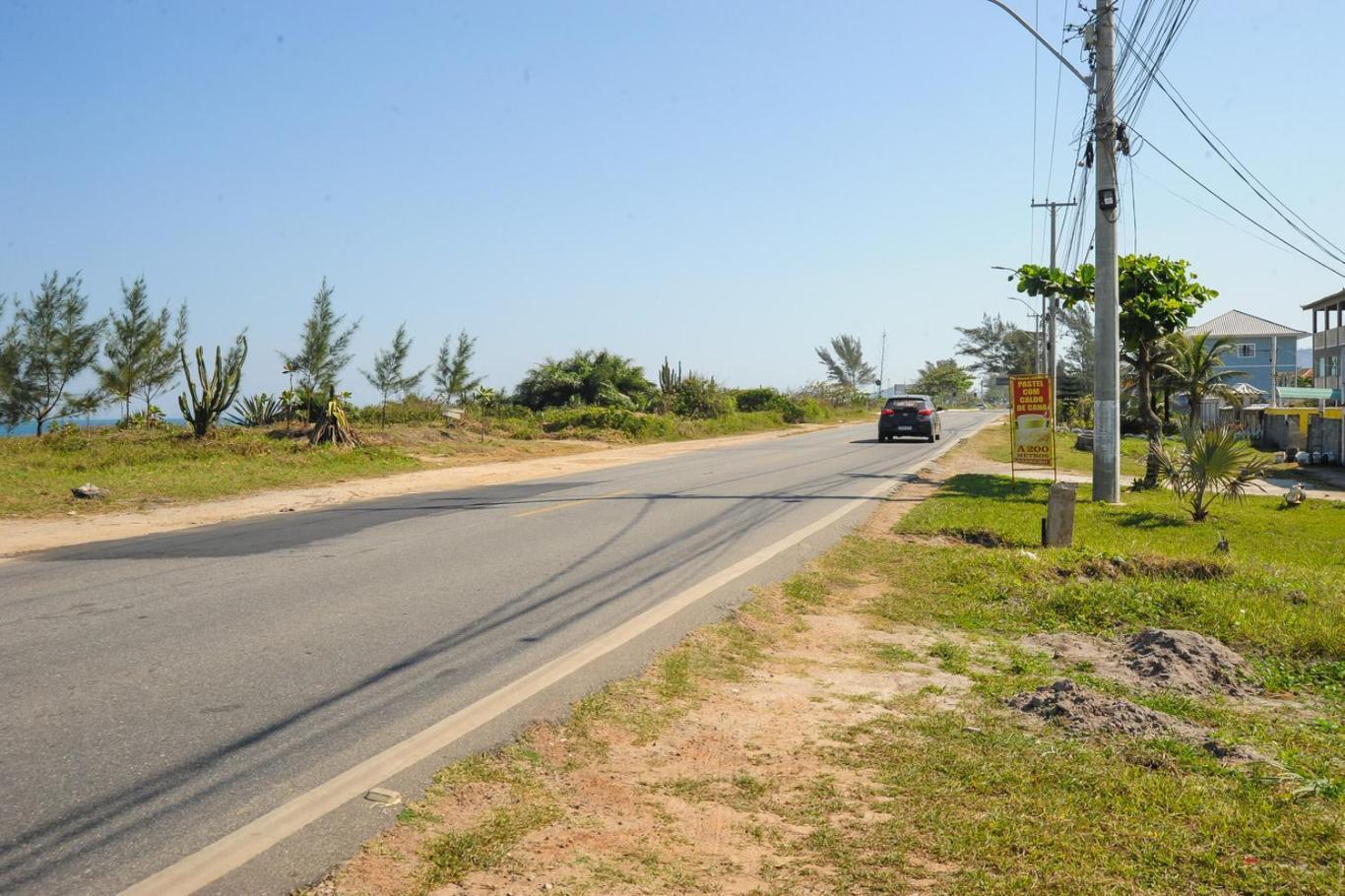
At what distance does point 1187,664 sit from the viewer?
6.54m

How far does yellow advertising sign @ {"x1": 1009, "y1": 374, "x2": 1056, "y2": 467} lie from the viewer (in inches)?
728

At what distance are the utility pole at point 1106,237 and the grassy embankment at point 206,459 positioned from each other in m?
14.1

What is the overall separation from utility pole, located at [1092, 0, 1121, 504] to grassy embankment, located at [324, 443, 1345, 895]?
7.87 meters

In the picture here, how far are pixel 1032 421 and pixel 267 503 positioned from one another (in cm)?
1352

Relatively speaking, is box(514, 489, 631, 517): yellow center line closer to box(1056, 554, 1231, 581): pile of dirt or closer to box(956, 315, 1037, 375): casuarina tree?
box(1056, 554, 1231, 581): pile of dirt

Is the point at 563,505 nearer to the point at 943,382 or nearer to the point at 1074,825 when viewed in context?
the point at 1074,825

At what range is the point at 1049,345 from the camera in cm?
4072

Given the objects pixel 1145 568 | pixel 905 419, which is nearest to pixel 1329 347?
pixel 905 419

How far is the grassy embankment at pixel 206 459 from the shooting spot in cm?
1616

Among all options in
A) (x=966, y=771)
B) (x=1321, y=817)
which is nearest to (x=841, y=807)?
(x=966, y=771)

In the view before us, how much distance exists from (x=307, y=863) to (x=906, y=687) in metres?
3.76

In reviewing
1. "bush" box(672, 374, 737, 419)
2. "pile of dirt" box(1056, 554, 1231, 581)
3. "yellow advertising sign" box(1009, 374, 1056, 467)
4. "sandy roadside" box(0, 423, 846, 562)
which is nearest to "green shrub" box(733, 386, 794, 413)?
"bush" box(672, 374, 737, 419)

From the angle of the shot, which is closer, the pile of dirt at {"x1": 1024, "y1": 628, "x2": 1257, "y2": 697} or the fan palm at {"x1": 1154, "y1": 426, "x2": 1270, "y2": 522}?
the pile of dirt at {"x1": 1024, "y1": 628, "x2": 1257, "y2": 697}

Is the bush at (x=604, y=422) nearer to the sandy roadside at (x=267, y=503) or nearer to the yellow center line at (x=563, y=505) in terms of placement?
the sandy roadside at (x=267, y=503)
